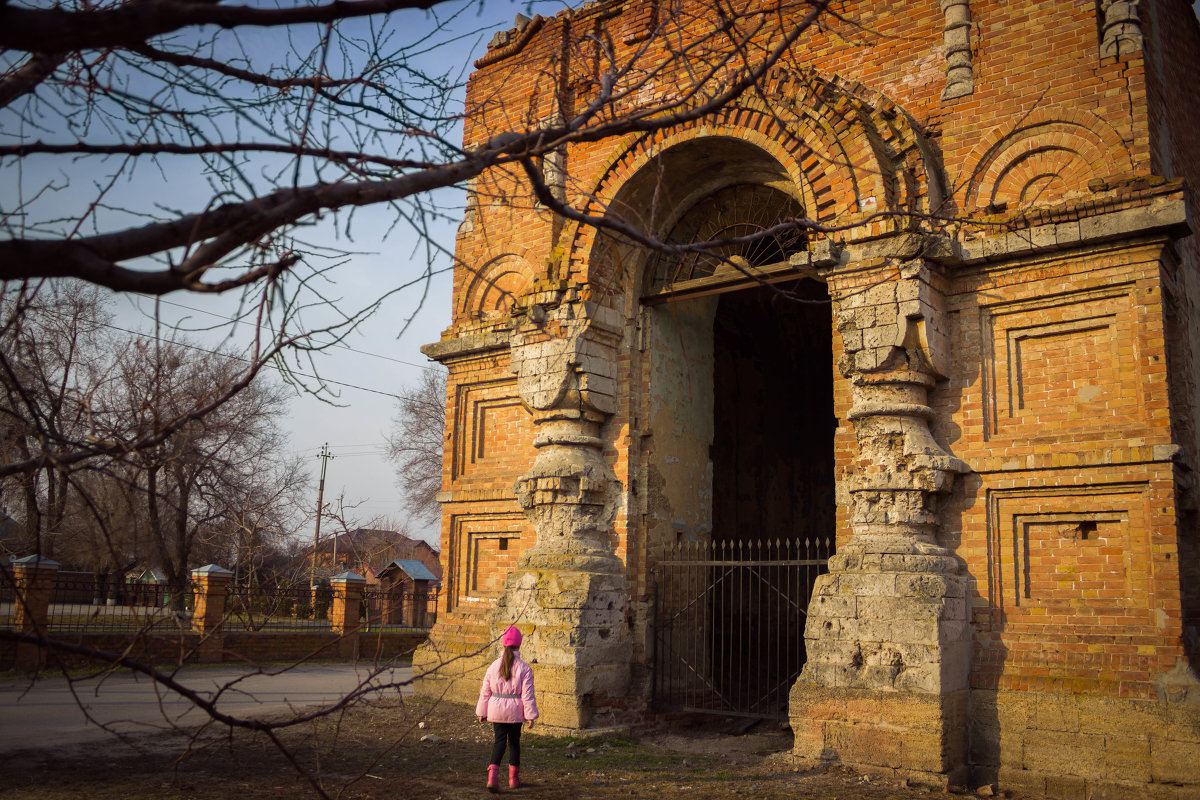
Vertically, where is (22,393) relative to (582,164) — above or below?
below

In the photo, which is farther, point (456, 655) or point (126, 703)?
A: point (126, 703)

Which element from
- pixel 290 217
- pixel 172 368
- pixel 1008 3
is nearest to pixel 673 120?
pixel 290 217

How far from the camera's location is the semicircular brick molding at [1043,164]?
7.61 metres

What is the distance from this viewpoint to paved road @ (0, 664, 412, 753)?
868 centimetres

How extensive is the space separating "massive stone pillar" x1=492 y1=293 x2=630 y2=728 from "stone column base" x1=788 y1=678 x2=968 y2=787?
2196 millimetres

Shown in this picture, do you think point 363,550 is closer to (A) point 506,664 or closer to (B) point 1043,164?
(A) point 506,664

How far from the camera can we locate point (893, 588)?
7438mm

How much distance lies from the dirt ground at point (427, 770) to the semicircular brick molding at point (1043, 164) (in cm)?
486

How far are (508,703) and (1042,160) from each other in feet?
20.4

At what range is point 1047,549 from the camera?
742cm

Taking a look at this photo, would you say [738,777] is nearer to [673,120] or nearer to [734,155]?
[673,120]

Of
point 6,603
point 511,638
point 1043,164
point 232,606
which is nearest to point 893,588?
point 511,638

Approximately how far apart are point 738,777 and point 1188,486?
4.12 metres

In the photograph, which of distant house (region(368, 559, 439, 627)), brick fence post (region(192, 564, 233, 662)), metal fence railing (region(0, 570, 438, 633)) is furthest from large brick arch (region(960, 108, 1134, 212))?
distant house (region(368, 559, 439, 627))
